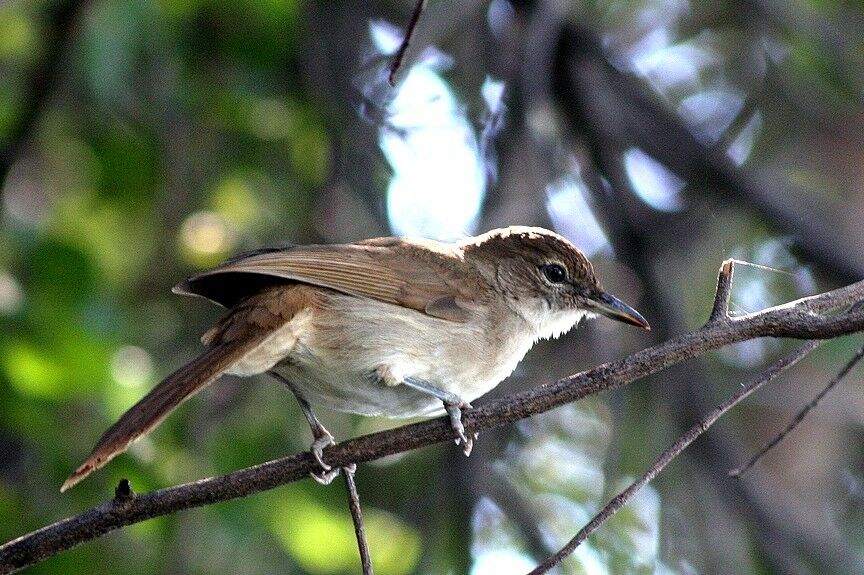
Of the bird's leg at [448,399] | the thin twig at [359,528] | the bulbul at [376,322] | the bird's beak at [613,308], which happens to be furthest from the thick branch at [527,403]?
→ the bird's beak at [613,308]

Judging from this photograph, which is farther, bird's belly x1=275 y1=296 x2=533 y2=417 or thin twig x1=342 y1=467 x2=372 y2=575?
bird's belly x1=275 y1=296 x2=533 y2=417

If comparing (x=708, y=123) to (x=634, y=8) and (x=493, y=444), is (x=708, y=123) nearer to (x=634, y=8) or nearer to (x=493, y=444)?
(x=634, y=8)

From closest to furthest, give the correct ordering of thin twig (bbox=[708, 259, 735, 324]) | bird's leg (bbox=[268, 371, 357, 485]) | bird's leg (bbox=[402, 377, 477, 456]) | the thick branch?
the thick branch, thin twig (bbox=[708, 259, 735, 324]), bird's leg (bbox=[268, 371, 357, 485]), bird's leg (bbox=[402, 377, 477, 456])

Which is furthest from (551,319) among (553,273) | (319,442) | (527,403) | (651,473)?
(651,473)

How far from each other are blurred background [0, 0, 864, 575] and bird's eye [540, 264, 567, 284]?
59 centimetres

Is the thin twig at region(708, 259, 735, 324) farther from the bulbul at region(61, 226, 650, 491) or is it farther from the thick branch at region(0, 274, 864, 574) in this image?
the bulbul at region(61, 226, 650, 491)

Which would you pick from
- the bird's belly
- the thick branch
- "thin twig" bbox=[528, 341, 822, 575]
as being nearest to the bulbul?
the bird's belly

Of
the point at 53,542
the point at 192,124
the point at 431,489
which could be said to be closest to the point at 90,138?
the point at 192,124

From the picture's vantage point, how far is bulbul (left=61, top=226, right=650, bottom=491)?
3.99 m

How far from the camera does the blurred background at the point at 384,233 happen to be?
5.34 m

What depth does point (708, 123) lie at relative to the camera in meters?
8.28

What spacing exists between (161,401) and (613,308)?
7.12ft

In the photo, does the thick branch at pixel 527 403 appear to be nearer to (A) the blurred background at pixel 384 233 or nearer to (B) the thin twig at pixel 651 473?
(B) the thin twig at pixel 651 473

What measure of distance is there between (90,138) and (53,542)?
4.35 m
